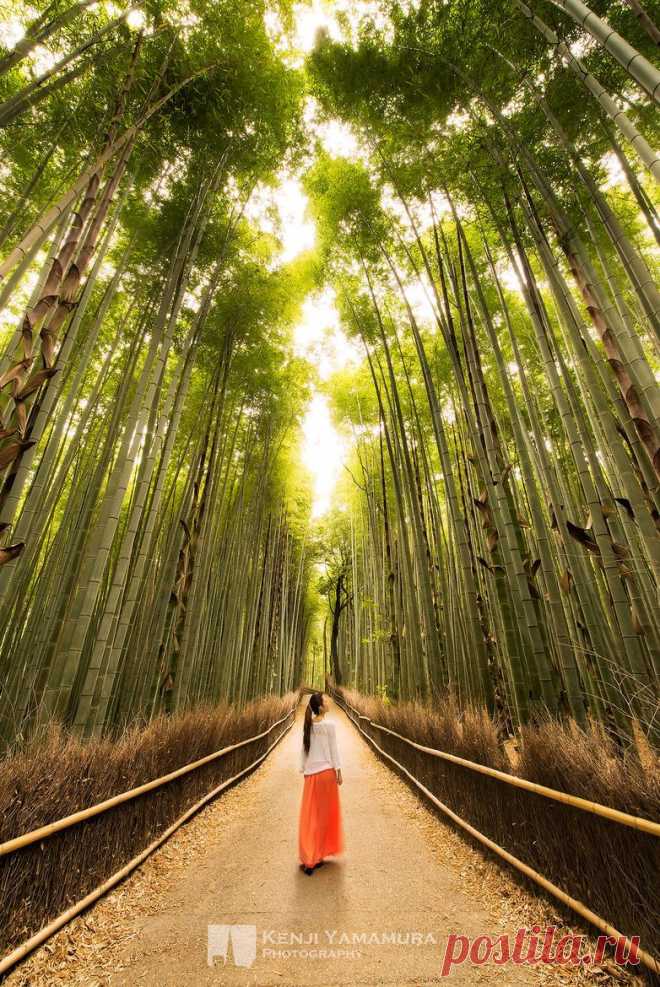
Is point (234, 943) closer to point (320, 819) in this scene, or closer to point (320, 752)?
point (320, 819)

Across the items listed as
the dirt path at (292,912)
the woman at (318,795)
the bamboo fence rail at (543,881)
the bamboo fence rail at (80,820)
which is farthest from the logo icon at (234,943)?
the bamboo fence rail at (543,881)

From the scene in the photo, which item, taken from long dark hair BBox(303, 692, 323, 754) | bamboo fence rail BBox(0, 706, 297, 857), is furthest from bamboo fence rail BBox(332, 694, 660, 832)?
bamboo fence rail BBox(0, 706, 297, 857)

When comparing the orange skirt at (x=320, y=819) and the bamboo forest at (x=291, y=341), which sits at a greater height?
the bamboo forest at (x=291, y=341)

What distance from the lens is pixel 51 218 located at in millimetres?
1773

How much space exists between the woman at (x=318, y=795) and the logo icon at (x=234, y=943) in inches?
25.3

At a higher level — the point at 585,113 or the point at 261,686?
the point at 585,113

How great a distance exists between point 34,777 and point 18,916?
15.4 inches

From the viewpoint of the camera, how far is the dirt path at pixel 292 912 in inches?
51.9

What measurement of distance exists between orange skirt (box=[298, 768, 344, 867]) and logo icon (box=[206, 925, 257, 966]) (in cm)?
65

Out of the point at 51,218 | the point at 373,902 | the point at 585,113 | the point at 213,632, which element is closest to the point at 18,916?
the point at 373,902

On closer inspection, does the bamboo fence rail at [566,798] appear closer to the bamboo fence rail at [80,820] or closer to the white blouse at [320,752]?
the white blouse at [320,752]

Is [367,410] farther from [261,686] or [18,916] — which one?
[18,916]

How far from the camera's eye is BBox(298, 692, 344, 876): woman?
2166mm

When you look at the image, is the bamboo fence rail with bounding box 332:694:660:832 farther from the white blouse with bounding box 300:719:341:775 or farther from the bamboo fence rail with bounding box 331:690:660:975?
the white blouse with bounding box 300:719:341:775
